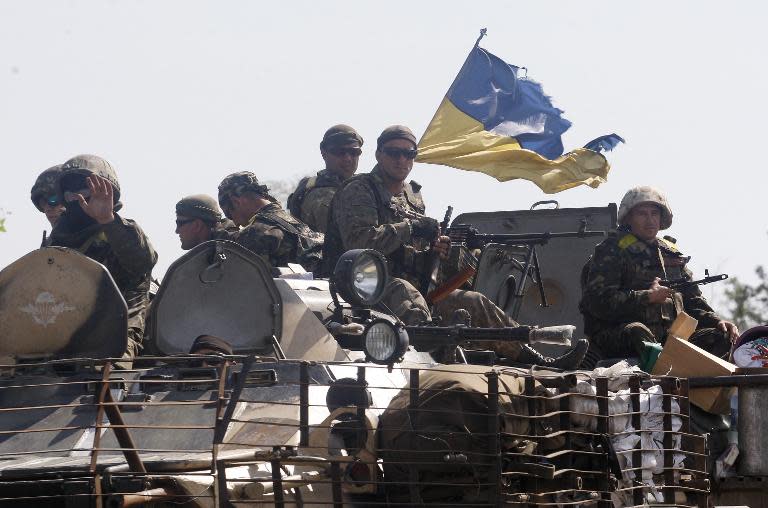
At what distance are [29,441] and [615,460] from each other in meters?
2.69

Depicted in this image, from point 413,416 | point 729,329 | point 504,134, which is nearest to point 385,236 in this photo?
point 729,329

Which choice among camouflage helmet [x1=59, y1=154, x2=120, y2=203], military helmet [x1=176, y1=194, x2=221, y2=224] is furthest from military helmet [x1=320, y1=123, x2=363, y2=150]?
camouflage helmet [x1=59, y1=154, x2=120, y2=203]

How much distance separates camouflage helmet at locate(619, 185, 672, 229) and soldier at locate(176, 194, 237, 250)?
Result: 2686 mm

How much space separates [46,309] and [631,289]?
4107mm

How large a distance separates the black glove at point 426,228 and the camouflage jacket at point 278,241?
807mm

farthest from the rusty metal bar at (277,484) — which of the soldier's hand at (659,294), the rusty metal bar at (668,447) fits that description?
the soldier's hand at (659,294)

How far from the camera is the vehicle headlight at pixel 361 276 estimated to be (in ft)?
25.1

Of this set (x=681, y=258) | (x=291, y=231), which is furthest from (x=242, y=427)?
(x=681, y=258)

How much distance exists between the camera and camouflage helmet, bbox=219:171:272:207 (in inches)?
440

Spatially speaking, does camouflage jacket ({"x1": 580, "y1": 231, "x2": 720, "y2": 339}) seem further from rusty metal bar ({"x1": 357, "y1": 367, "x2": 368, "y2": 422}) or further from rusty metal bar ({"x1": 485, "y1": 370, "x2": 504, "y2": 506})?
rusty metal bar ({"x1": 357, "y1": 367, "x2": 368, "y2": 422})

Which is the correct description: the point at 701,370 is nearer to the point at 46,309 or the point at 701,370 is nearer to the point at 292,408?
the point at 292,408

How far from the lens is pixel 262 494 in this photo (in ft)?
19.9

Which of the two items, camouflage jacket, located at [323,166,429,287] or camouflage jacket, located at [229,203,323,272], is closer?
camouflage jacket, located at [323,166,429,287]

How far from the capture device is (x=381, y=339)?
7.04m
